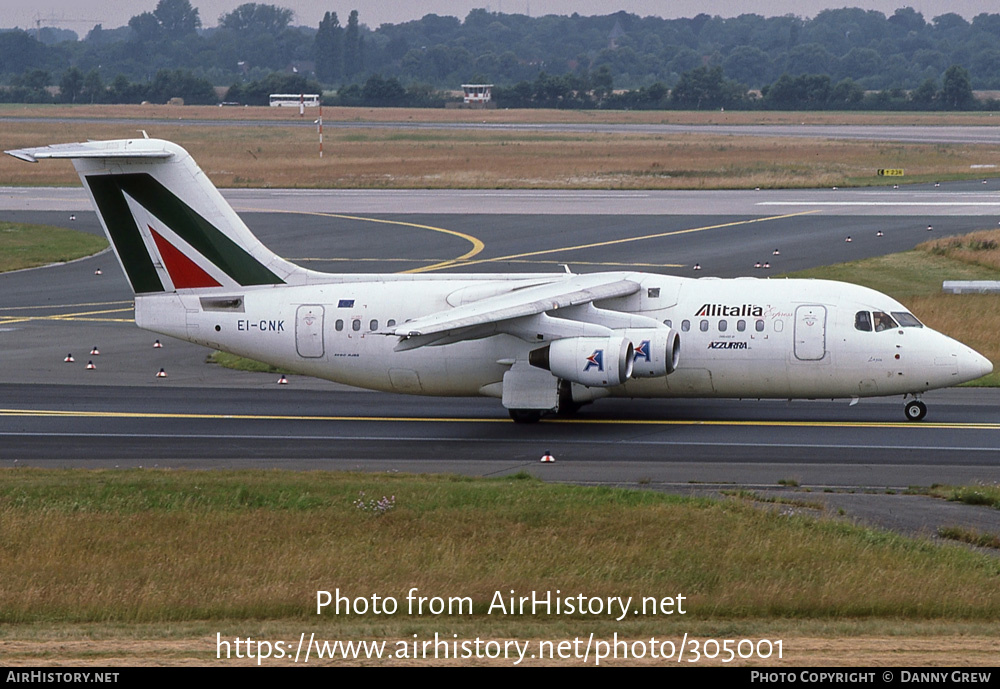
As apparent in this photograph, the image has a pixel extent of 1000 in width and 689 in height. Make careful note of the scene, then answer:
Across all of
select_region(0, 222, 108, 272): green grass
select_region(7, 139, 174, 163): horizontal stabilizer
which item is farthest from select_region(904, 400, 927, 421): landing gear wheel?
select_region(0, 222, 108, 272): green grass

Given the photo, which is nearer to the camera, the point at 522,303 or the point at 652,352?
the point at 652,352

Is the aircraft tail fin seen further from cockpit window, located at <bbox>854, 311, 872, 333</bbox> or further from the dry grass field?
the dry grass field

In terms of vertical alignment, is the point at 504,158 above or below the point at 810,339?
below

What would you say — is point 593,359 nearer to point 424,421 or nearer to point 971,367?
point 424,421

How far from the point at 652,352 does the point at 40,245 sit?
136ft

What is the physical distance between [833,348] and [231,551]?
50.3 feet

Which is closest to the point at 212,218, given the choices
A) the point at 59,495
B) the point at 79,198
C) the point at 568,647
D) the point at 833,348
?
the point at 59,495

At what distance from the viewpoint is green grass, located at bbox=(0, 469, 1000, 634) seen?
1581 centimetres

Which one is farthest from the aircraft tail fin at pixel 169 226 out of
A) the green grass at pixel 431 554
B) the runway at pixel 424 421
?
the green grass at pixel 431 554

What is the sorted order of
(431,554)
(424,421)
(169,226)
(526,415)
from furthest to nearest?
1. (169,226)
2. (424,421)
3. (526,415)
4. (431,554)

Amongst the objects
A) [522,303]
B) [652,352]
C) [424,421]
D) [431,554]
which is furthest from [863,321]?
[431,554]

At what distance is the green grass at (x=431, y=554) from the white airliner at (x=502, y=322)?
645 cm

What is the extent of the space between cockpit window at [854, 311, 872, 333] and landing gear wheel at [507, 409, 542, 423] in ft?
23.9

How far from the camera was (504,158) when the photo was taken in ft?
349
